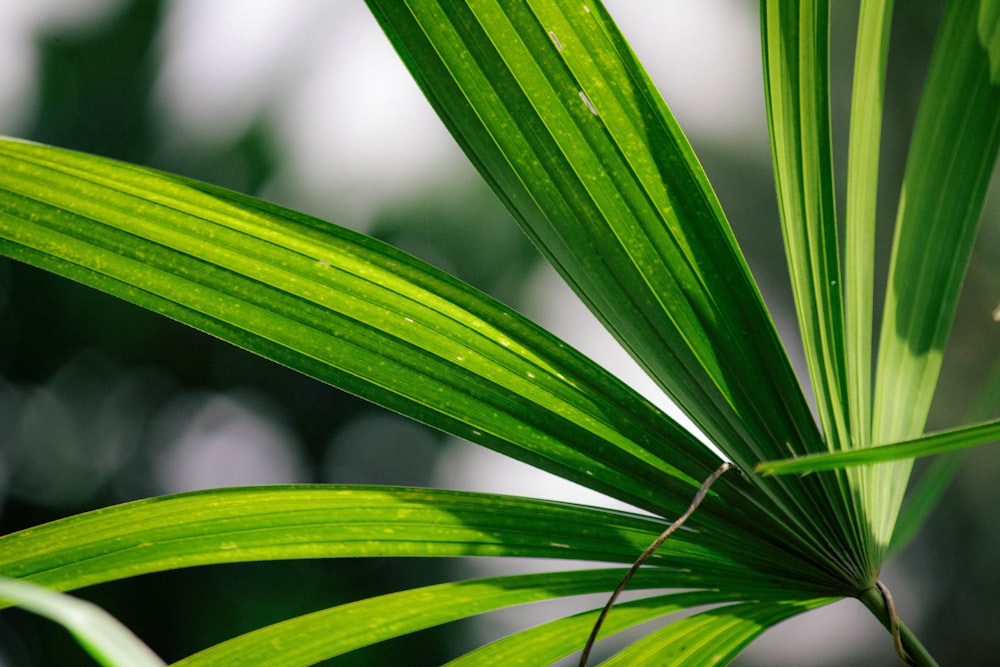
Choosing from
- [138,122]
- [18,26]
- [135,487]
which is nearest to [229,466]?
[135,487]

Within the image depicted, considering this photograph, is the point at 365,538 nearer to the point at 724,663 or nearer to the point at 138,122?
the point at 724,663

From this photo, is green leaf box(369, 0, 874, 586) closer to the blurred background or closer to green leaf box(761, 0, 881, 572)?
green leaf box(761, 0, 881, 572)

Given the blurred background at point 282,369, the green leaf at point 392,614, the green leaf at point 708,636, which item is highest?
the blurred background at point 282,369

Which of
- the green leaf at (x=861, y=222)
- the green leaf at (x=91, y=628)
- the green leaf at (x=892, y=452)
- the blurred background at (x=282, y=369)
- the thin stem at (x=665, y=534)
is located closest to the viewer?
the green leaf at (x=91, y=628)

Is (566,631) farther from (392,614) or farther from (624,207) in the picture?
(624,207)

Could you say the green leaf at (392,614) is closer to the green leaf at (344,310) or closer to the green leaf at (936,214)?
the green leaf at (344,310)

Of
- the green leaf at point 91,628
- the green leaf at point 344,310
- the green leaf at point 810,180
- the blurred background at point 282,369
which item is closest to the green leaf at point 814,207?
the green leaf at point 810,180

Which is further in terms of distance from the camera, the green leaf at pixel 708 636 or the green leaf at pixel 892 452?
the green leaf at pixel 708 636
